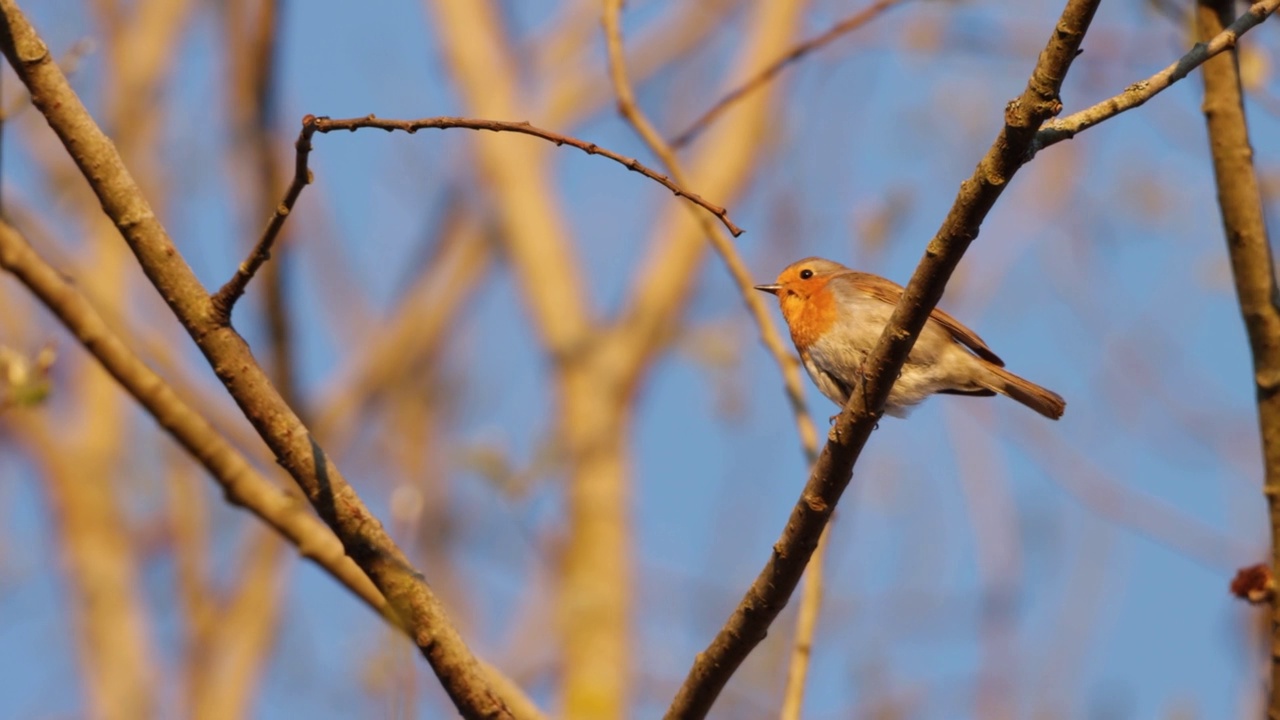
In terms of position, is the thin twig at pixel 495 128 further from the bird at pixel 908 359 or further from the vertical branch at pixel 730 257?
the bird at pixel 908 359

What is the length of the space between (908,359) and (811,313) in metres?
0.54

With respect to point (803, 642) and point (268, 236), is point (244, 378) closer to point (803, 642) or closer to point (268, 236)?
point (268, 236)

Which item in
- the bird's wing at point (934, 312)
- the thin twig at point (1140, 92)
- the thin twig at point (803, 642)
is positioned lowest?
the thin twig at point (803, 642)

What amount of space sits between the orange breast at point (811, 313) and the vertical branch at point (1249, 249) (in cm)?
180

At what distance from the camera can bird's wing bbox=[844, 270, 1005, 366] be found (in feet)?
17.7

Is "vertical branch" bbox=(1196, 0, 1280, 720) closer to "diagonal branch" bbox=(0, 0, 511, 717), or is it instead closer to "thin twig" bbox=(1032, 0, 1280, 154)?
"thin twig" bbox=(1032, 0, 1280, 154)

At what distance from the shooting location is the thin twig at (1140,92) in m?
2.73

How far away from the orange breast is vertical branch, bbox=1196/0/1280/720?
1797 millimetres

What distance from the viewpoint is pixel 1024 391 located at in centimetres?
545

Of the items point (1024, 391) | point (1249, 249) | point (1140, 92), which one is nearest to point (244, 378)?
point (1140, 92)

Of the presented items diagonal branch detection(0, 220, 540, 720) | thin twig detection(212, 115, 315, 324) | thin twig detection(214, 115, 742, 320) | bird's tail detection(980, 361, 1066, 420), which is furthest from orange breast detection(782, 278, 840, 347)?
thin twig detection(212, 115, 315, 324)

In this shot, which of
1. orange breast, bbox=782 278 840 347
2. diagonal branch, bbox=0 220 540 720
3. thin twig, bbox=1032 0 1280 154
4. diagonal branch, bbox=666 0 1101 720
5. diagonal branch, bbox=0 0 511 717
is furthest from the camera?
orange breast, bbox=782 278 840 347

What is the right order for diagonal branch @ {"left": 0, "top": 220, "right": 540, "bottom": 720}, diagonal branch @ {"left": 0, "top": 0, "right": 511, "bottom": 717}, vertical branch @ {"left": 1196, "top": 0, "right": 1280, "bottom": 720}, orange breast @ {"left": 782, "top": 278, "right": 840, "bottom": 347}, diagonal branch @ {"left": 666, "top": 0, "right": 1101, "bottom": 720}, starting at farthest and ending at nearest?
1. orange breast @ {"left": 782, "top": 278, "right": 840, "bottom": 347}
2. vertical branch @ {"left": 1196, "top": 0, "right": 1280, "bottom": 720}
3. diagonal branch @ {"left": 0, "top": 220, "right": 540, "bottom": 720}
4. diagonal branch @ {"left": 0, "top": 0, "right": 511, "bottom": 717}
5. diagonal branch @ {"left": 666, "top": 0, "right": 1101, "bottom": 720}

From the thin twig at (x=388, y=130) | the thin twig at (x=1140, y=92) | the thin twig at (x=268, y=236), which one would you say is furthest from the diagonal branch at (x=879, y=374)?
the thin twig at (x=268, y=236)
